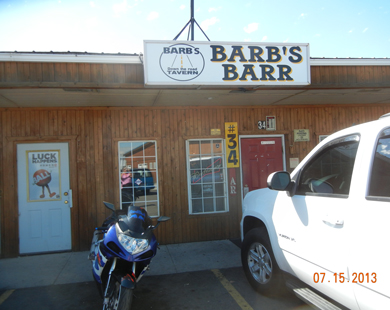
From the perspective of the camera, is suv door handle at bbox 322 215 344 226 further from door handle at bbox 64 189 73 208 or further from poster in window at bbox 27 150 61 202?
poster in window at bbox 27 150 61 202

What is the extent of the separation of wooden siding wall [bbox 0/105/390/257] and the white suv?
11.1 feet

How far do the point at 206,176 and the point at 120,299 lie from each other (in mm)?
4553

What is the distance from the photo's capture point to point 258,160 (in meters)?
7.86

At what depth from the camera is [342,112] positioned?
8.23 meters

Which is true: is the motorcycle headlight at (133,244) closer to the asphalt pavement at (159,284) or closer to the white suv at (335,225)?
the asphalt pavement at (159,284)

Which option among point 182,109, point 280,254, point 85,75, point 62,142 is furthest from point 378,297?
point 62,142

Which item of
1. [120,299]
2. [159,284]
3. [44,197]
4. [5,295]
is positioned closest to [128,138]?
[44,197]

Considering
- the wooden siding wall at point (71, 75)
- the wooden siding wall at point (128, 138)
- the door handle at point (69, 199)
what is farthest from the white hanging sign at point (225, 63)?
the door handle at point (69, 199)

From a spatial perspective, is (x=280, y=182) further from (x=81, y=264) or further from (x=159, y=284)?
(x=81, y=264)

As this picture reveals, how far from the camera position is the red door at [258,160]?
7.80 meters

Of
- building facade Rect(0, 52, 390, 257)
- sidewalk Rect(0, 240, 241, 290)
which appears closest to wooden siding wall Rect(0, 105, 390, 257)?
building facade Rect(0, 52, 390, 257)

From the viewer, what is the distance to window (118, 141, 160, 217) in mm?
7305

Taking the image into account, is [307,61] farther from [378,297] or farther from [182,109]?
[378,297]

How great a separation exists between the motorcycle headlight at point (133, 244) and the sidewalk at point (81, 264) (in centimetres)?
217
